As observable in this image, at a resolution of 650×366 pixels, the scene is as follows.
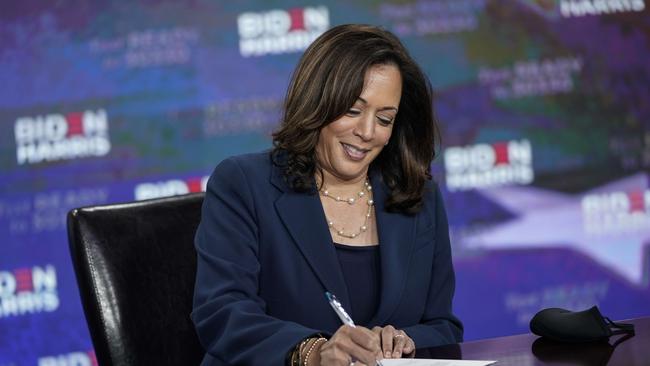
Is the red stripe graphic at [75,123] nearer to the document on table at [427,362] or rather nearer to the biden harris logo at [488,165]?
the biden harris logo at [488,165]

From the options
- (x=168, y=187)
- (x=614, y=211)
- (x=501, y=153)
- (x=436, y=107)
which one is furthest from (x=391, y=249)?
(x=614, y=211)

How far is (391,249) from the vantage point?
232 cm

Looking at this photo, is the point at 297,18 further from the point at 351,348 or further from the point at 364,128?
the point at 351,348

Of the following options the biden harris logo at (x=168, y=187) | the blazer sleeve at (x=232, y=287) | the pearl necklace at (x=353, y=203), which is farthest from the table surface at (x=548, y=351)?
the biden harris logo at (x=168, y=187)

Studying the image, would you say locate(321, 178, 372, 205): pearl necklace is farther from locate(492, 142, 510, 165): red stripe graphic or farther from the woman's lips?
locate(492, 142, 510, 165): red stripe graphic

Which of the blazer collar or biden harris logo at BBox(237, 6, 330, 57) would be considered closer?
the blazer collar

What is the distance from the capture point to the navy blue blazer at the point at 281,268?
6.81ft

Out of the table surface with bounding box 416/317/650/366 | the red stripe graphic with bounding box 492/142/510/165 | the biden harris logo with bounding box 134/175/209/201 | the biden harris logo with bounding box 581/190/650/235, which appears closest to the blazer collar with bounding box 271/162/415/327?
the table surface with bounding box 416/317/650/366

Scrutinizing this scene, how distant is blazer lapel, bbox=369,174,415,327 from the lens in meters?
2.25

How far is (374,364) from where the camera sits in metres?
1.79

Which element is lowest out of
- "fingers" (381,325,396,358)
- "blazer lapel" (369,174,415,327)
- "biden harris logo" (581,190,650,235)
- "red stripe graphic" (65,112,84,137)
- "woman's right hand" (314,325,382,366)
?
"biden harris logo" (581,190,650,235)

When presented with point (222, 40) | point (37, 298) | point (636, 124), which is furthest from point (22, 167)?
point (636, 124)

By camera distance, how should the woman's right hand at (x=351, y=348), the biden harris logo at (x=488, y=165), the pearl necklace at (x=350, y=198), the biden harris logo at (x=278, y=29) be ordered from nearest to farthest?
the woman's right hand at (x=351, y=348) < the pearl necklace at (x=350, y=198) < the biden harris logo at (x=278, y=29) < the biden harris logo at (x=488, y=165)

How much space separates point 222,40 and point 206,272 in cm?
228
